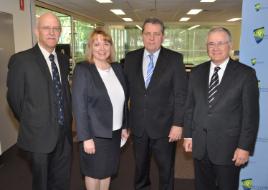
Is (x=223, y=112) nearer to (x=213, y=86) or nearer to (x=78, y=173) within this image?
(x=213, y=86)

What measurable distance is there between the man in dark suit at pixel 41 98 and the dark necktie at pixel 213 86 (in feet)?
4.03

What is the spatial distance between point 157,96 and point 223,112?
0.63 meters

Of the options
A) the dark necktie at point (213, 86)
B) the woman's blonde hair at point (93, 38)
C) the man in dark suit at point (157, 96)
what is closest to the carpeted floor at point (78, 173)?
the man in dark suit at point (157, 96)

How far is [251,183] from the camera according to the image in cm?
255

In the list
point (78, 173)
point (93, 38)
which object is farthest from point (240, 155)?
point (78, 173)

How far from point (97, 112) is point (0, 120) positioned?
2.55 m

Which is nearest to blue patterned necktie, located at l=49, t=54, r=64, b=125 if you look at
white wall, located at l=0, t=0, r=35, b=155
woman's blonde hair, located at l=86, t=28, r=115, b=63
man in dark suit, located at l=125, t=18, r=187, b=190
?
woman's blonde hair, located at l=86, t=28, r=115, b=63

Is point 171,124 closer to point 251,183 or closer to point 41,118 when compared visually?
point 251,183

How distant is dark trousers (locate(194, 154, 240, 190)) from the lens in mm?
2076

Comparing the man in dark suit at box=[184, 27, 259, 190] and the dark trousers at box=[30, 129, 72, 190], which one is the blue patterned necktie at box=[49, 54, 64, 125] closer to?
the dark trousers at box=[30, 129, 72, 190]


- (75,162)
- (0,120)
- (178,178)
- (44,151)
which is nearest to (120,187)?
(178,178)

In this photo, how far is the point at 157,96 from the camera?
2406 mm

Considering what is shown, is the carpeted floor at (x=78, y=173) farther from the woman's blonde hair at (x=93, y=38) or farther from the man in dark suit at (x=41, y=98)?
the woman's blonde hair at (x=93, y=38)

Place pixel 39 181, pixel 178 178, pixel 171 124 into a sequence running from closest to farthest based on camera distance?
pixel 39 181 < pixel 171 124 < pixel 178 178
